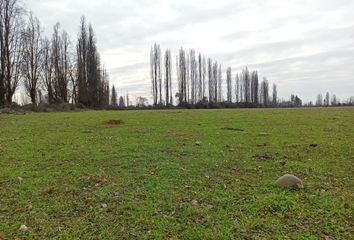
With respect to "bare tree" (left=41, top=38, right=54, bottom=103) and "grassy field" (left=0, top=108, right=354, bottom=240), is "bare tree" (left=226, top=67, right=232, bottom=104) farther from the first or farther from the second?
"grassy field" (left=0, top=108, right=354, bottom=240)

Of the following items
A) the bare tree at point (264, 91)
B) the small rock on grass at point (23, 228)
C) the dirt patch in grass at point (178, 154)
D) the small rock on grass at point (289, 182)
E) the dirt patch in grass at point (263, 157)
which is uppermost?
the bare tree at point (264, 91)

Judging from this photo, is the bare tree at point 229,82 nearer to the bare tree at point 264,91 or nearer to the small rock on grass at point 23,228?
the bare tree at point 264,91

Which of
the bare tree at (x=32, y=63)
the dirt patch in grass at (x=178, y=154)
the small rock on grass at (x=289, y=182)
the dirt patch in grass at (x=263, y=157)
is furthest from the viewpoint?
the bare tree at (x=32, y=63)

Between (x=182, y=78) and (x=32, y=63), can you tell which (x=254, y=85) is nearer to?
(x=182, y=78)

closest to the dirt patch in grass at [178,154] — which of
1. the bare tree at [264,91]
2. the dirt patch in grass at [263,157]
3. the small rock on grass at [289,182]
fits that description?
the dirt patch in grass at [263,157]

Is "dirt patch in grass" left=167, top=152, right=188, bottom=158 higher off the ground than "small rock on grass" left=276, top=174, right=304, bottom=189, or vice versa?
"dirt patch in grass" left=167, top=152, right=188, bottom=158

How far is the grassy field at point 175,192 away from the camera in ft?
13.8

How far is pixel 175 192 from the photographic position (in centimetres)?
555

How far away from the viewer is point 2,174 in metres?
6.75

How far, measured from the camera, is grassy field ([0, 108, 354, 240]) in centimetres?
421

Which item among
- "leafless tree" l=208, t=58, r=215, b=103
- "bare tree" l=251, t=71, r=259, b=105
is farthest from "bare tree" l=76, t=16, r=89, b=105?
"bare tree" l=251, t=71, r=259, b=105

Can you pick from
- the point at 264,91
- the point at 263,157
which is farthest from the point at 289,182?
the point at 264,91

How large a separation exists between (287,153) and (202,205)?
469 centimetres

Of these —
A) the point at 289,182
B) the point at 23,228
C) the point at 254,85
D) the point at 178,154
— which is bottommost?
the point at 23,228
